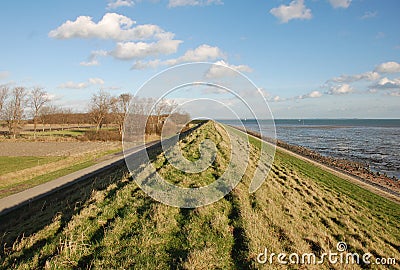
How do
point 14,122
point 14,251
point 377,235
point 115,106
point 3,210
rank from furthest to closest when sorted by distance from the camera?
point 115,106 < point 14,122 < point 3,210 < point 377,235 < point 14,251

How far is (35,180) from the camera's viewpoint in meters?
26.8

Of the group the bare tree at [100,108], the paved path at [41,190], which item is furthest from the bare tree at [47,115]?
the paved path at [41,190]

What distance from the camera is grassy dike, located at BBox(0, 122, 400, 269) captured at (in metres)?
6.83

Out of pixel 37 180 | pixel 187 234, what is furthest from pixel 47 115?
pixel 187 234

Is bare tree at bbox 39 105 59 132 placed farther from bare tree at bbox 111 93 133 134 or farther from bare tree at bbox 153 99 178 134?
bare tree at bbox 153 99 178 134

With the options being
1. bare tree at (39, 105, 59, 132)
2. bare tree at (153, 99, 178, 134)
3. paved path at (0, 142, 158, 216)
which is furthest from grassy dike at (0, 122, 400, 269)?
bare tree at (39, 105, 59, 132)

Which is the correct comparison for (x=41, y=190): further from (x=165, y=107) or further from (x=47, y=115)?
(x=47, y=115)

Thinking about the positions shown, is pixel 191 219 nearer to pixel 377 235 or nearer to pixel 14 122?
pixel 377 235

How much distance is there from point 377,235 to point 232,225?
28.2 ft

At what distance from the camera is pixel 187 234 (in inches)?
312

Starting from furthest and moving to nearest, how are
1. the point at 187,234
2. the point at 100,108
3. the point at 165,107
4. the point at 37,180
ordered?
the point at 100,108, the point at 37,180, the point at 165,107, the point at 187,234

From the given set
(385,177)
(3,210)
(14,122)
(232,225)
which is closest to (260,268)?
(232,225)

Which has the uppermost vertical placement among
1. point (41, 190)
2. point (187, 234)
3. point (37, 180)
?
point (187, 234)

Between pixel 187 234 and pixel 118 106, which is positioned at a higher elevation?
pixel 118 106
